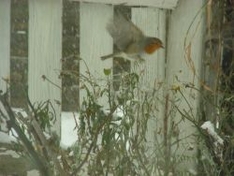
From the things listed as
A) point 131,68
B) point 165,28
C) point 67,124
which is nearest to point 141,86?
point 131,68

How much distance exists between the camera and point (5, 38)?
7.32 ft

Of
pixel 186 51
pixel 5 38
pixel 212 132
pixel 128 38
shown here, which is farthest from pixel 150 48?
pixel 5 38

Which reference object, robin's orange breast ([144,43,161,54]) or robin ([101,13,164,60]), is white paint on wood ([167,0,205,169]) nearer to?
robin's orange breast ([144,43,161,54])

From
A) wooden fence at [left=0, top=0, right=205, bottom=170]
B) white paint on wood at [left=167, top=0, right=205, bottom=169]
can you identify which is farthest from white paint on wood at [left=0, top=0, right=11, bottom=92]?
white paint on wood at [left=167, top=0, right=205, bottom=169]

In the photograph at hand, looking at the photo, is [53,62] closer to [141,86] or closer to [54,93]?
[54,93]

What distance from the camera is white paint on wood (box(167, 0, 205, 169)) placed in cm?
200

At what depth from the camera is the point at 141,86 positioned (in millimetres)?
2018

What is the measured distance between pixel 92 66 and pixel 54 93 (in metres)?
0.18

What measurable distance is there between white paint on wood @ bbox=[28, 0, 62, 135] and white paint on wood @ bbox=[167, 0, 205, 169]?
1.24ft

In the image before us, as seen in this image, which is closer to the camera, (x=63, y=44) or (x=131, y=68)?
(x=131, y=68)

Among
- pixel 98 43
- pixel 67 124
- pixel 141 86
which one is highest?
pixel 98 43

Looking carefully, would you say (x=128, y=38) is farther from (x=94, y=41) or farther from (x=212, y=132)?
(x=94, y=41)

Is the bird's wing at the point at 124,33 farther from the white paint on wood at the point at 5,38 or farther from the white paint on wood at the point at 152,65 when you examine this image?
the white paint on wood at the point at 5,38

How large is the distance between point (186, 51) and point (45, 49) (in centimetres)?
49
